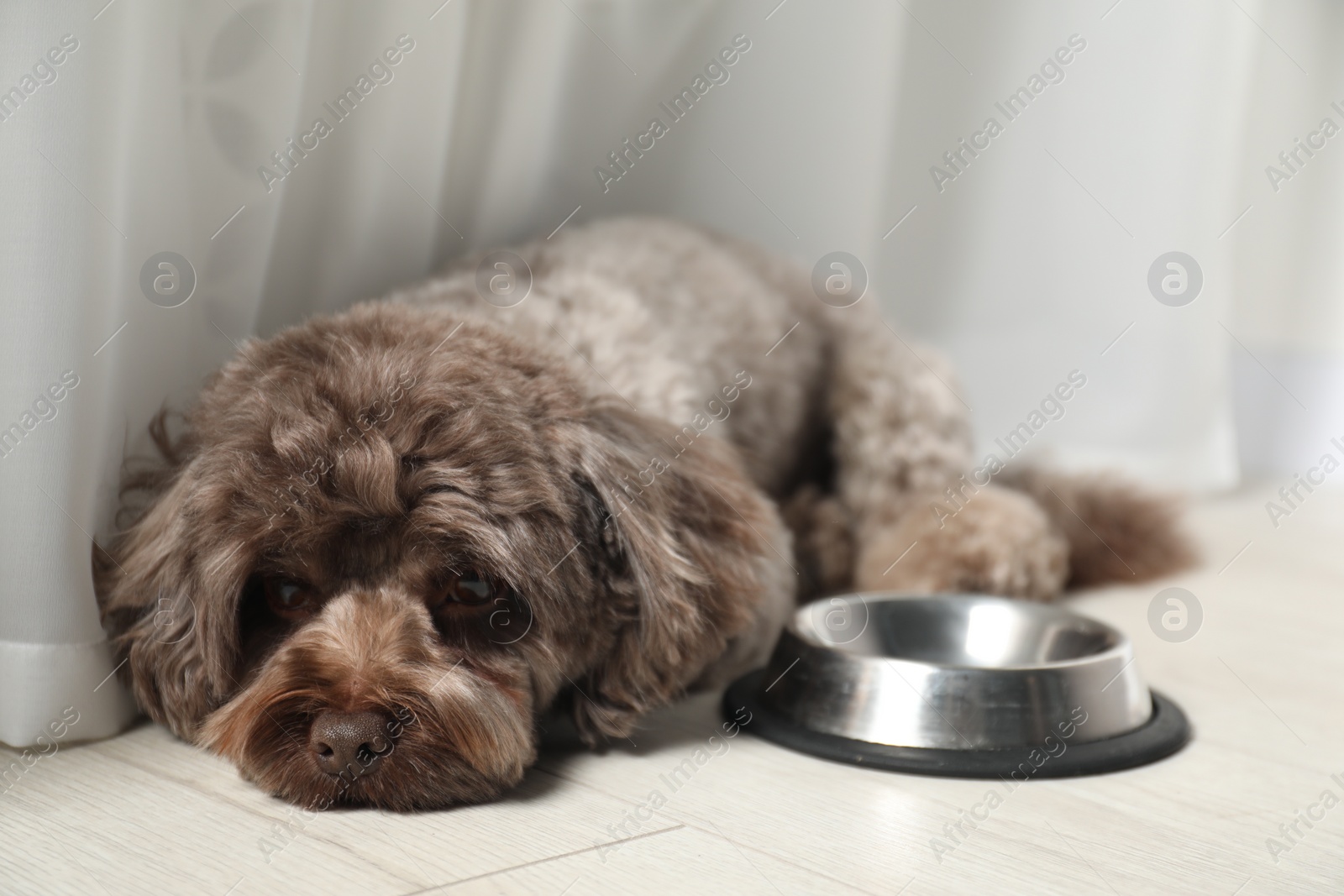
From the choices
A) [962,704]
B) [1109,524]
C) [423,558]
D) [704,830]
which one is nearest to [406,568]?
[423,558]

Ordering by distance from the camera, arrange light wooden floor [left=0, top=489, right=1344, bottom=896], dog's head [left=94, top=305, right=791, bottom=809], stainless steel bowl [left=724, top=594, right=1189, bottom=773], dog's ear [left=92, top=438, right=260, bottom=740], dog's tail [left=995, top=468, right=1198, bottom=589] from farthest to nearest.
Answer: dog's tail [left=995, top=468, right=1198, bottom=589] → stainless steel bowl [left=724, top=594, right=1189, bottom=773] → dog's ear [left=92, top=438, right=260, bottom=740] → dog's head [left=94, top=305, right=791, bottom=809] → light wooden floor [left=0, top=489, right=1344, bottom=896]

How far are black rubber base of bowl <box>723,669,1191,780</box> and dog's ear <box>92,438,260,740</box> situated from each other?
2.82ft

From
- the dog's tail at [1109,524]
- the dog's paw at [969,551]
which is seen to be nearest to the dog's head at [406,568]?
the dog's paw at [969,551]

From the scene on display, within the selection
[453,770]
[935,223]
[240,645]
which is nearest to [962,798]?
[453,770]

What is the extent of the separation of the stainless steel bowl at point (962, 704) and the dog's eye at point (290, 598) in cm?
75

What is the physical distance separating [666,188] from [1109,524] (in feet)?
4.86

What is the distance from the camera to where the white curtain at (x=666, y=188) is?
179 cm

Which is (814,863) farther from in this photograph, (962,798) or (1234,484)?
(1234,484)

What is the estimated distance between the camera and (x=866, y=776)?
1.82m

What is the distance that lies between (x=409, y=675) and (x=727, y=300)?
140cm

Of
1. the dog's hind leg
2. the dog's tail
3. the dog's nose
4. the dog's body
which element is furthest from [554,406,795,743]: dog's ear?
the dog's tail

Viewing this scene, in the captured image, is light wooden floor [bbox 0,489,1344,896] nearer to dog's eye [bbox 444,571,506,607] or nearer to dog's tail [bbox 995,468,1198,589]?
dog's eye [bbox 444,571,506,607]

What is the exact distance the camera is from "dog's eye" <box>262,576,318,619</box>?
177cm

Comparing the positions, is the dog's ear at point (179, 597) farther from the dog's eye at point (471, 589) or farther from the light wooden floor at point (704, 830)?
the dog's eye at point (471, 589)
